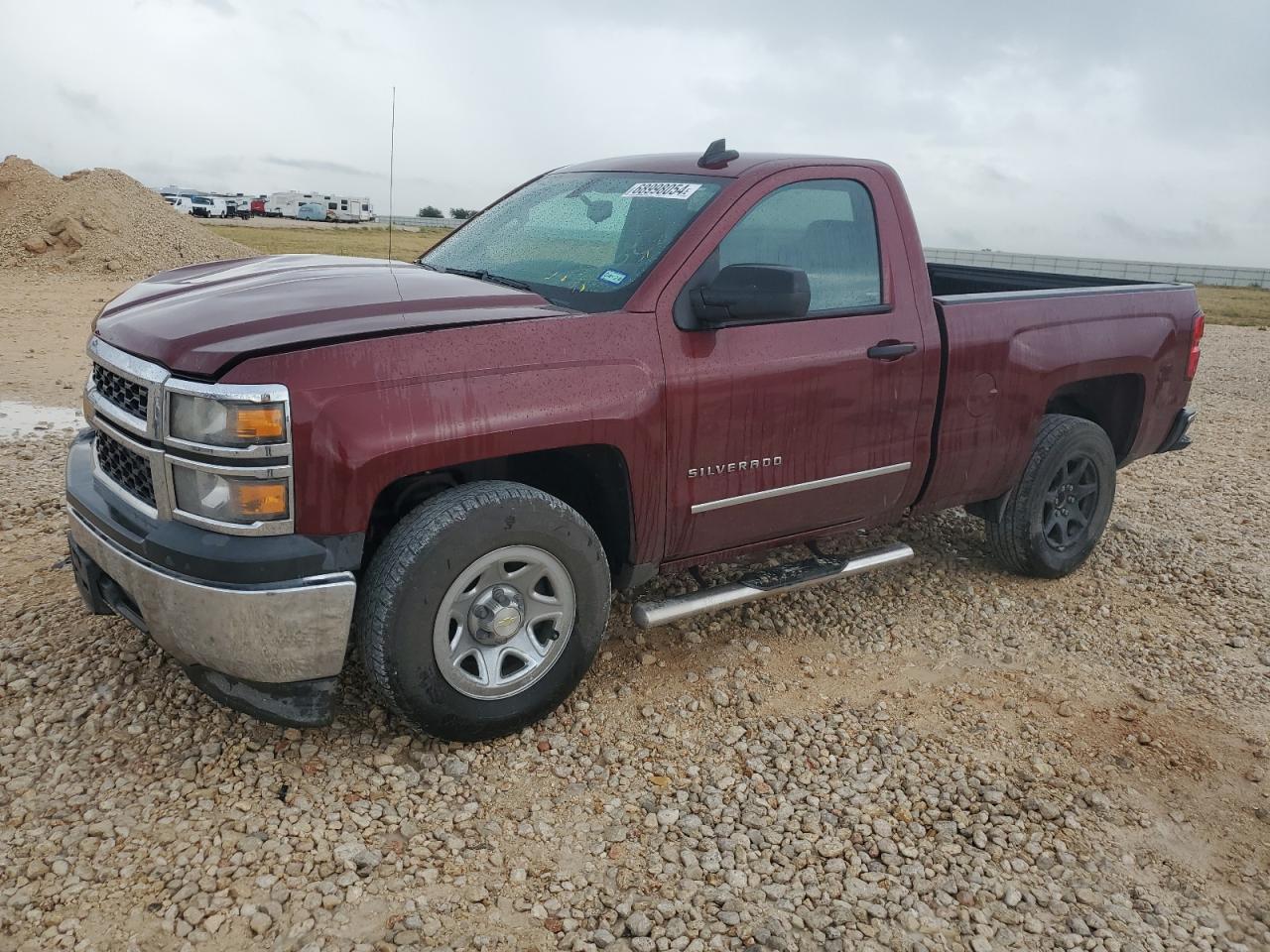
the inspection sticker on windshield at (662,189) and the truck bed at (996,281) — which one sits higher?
the inspection sticker on windshield at (662,189)

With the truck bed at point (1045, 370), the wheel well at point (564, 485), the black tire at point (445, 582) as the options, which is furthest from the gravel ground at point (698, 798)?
the truck bed at point (1045, 370)

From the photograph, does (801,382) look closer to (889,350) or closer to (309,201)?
(889,350)

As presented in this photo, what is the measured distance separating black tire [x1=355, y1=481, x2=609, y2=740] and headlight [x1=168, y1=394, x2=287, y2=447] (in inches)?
20.4

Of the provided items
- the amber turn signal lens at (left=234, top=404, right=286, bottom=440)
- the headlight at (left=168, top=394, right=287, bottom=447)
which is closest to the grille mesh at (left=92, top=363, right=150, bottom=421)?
the headlight at (left=168, top=394, right=287, bottom=447)

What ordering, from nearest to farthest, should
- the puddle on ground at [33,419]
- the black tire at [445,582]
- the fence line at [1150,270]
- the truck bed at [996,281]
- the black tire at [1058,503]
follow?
the black tire at [445,582] → the black tire at [1058,503] → the truck bed at [996,281] → the puddle on ground at [33,419] → the fence line at [1150,270]

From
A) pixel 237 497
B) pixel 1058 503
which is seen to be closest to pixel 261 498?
pixel 237 497

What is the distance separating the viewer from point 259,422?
2.84 meters

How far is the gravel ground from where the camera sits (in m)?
2.75

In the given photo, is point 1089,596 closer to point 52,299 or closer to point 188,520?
point 188,520

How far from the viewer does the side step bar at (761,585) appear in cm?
366

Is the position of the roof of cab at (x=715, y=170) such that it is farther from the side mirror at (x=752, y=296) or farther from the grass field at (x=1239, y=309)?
the grass field at (x=1239, y=309)

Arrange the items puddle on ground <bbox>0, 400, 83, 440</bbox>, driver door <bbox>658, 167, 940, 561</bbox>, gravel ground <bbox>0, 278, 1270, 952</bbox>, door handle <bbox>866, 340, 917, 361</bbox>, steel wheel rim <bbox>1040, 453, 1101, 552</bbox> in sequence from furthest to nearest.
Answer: puddle on ground <bbox>0, 400, 83, 440</bbox>, steel wheel rim <bbox>1040, 453, 1101, 552</bbox>, door handle <bbox>866, 340, 917, 361</bbox>, driver door <bbox>658, 167, 940, 561</bbox>, gravel ground <bbox>0, 278, 1270, 952</bbox>

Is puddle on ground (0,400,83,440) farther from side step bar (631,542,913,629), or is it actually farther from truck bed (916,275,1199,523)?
truck bed (916,275,1199,523)

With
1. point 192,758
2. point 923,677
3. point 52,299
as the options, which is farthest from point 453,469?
point 52,299
